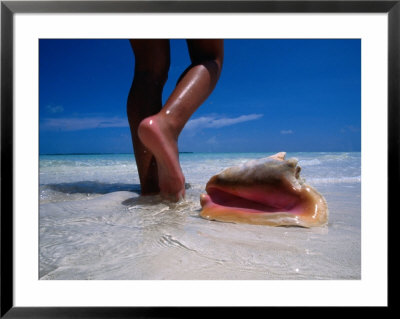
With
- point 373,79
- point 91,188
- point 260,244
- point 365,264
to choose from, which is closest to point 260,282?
point 260,244

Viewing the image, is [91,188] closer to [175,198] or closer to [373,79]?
[175,198]

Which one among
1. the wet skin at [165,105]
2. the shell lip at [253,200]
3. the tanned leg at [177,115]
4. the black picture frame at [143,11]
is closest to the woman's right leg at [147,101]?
the wet skin at [165,105]

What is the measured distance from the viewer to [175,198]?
1115mm

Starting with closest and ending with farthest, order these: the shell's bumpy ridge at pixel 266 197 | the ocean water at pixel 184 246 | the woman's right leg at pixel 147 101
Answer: the ocean water at pixel 184 246 → the shell's bumpy ridge at pixel 266 197 → the woman's right leg at pixel 147 101

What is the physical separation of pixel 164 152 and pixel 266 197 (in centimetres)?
41

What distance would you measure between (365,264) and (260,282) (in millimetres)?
283

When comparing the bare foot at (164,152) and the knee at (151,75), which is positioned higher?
the knee at (151,75)

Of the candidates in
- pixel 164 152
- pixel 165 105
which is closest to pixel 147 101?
pixel 165 105

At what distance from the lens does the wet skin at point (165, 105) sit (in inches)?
38.4

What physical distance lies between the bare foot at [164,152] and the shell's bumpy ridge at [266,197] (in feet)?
0.46

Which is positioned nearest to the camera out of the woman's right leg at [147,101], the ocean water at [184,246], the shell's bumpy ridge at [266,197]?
the ocean water at [184,246]

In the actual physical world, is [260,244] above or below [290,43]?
below

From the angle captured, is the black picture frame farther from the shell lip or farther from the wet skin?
the shell lip

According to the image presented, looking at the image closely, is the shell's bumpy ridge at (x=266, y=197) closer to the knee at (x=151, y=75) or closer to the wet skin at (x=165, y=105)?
the wet skin at (x=165, y=105)
